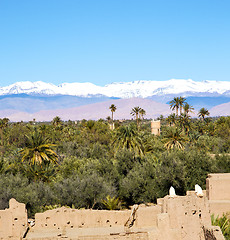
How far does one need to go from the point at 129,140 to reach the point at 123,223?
22501mm

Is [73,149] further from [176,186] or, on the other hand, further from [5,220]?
[5,220]

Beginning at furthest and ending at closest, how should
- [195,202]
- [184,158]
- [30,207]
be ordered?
[184,158]
[30,207]
[195,202]

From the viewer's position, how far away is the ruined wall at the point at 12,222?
19906 millimetres


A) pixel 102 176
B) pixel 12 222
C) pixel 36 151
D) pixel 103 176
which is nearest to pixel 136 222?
pixel 12 222

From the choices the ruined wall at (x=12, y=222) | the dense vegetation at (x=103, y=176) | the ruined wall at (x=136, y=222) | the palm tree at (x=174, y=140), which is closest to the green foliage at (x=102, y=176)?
the dense vegetation at (x=103, y=176)

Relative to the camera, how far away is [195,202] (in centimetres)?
1947

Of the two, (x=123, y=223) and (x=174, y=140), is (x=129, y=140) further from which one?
(x=123, y=223)

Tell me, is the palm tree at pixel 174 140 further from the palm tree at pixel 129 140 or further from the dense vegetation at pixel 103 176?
the palm tree at pixel 129 140

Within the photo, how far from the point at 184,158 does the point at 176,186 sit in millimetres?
4189

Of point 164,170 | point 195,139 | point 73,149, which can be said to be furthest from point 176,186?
point 195,139

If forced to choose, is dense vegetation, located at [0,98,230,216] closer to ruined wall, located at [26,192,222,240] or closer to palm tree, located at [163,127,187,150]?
ruined wall, located at [26,192,222,240]

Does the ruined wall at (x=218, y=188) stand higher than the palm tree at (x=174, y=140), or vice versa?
the palm tree at (x=174, y=140)

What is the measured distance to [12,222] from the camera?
2006cm

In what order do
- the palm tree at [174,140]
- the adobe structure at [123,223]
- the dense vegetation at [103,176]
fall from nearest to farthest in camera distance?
the adobe structure at [123,223] < the dense vegetation at [103,176] < the palm tree at [174,140]
